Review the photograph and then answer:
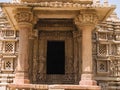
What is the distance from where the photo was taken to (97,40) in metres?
20.1

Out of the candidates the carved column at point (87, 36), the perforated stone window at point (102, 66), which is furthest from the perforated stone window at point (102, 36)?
the carved column at point (87, 36)

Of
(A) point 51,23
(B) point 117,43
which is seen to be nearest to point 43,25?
(A) point 51,23

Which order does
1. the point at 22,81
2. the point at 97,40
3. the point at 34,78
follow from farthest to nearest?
the point at 97,40 < the point at 34,78 < the point at 22,81

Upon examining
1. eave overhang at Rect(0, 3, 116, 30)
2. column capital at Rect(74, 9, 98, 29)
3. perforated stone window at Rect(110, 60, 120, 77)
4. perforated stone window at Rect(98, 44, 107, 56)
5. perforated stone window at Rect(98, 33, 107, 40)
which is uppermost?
eave overhang at Rect(0, 3, 116, 30)

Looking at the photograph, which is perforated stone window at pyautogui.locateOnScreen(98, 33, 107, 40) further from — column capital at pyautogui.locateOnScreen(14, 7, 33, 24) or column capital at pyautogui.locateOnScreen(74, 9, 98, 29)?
column capital at pyautogui.locateOnScreen(14, 7, 33, 24)

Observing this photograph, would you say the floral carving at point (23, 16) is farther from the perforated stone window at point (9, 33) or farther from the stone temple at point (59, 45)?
the perforated stone window at point (9, 33)

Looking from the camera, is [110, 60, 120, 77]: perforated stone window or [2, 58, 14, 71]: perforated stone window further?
[110, 60, 120, 77]: perforated stone window

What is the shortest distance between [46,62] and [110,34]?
549cm

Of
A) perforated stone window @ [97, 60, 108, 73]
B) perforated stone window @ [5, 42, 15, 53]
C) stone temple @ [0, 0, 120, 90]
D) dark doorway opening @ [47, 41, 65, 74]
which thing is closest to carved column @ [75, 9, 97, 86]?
stone temple @ [0, 0, 120, 90]

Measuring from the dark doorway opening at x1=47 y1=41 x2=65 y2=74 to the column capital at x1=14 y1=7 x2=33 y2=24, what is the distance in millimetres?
3271

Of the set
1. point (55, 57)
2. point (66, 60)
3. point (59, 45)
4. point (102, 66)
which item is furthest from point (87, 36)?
point (102, 66)

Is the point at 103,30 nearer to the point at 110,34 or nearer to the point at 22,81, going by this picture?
the point at 110,34

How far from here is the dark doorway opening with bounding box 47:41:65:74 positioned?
17688 millimetres

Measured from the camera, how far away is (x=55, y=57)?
17906mm
